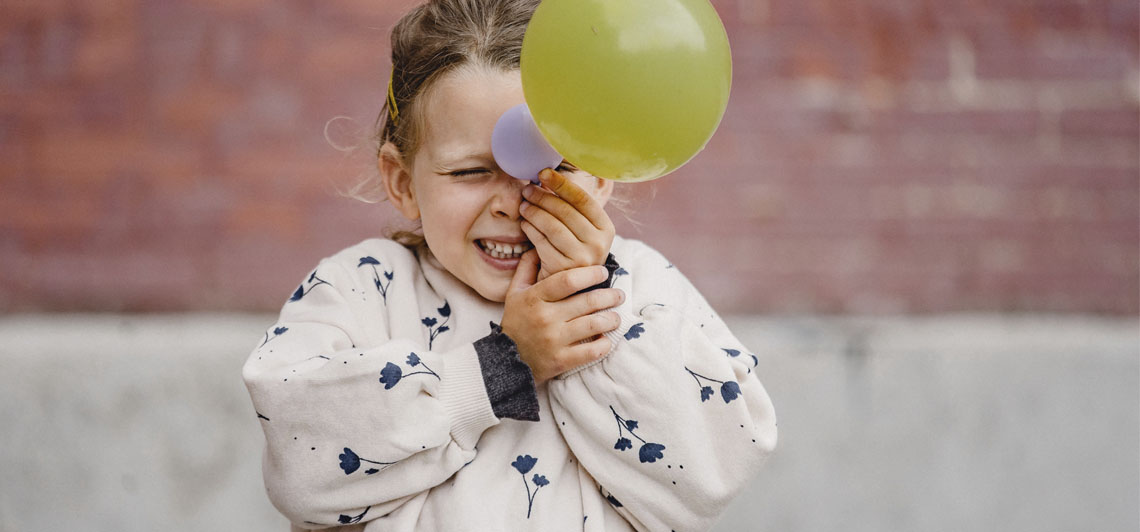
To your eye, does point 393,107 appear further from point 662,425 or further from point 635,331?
point 662,425

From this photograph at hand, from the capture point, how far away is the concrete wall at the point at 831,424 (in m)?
2.63

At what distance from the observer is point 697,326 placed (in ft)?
5.12

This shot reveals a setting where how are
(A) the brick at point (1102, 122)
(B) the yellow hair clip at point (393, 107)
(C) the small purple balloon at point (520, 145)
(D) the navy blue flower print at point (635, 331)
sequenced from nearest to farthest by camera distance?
(C) the small purple balloon at point (520, 145), (D) the navy blue flower print at point (635, 331), (B) the yellow hair clip at point (393, 107), (A) the brick at point (1102, 122)

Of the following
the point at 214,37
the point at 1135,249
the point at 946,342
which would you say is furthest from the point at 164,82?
the point at 1135,249

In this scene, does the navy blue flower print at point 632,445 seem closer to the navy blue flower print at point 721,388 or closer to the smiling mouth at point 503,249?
the navy blue flower print at point 721,388

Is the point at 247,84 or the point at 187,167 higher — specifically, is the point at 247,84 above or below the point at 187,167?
above

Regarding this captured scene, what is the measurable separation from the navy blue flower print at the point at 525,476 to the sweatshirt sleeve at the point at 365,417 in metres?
0.08

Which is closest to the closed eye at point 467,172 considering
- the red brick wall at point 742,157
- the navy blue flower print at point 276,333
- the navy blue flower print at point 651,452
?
the navy blue flower print at point 276,333

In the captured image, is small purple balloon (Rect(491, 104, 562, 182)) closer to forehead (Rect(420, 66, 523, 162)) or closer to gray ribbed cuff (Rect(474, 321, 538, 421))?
forehead (Rect(420, 66, 523, 162))

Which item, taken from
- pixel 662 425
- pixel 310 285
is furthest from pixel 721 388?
pixel 310 285

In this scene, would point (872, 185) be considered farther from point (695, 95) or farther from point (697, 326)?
point (695, 95)

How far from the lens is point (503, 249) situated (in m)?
1.55

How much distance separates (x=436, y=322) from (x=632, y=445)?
0.42m

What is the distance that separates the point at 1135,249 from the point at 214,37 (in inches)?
115
